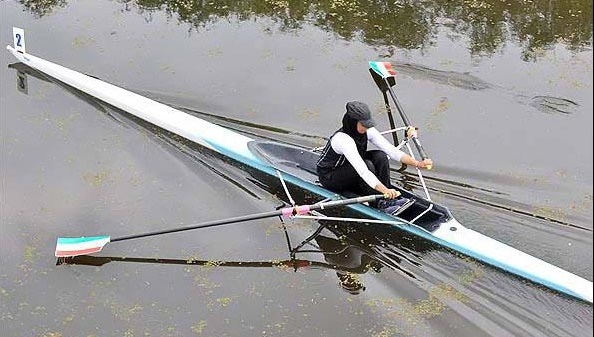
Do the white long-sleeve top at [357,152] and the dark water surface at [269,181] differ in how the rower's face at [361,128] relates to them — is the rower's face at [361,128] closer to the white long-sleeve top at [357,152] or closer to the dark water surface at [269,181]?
the white long-sleeve top at [357,152]

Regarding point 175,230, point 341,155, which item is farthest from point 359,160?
point 175,230

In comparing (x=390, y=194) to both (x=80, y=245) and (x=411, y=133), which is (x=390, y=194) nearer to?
(x=411, y=133)

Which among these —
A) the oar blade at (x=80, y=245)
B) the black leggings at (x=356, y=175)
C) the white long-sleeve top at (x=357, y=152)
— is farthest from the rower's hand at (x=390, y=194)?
the oar blade at (x=80, y=245)

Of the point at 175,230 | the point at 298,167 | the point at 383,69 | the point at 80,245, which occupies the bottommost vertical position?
the point at 80,245

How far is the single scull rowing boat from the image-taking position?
456 cm

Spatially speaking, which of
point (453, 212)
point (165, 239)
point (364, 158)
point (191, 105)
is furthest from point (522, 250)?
point (191, 105)

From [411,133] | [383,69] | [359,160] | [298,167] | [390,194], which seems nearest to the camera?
[390,194]

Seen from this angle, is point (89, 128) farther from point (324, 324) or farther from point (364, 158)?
point (324, 324)

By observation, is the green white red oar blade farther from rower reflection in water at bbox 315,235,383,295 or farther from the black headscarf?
rower reflection in water at bbox 315,235,383,295

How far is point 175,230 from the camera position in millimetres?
5047

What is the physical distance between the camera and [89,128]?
6.82m

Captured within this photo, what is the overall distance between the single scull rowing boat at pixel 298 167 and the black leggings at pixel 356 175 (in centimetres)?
11

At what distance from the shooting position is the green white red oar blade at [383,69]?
681 centimetres

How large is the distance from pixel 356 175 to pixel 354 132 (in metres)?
0.36
